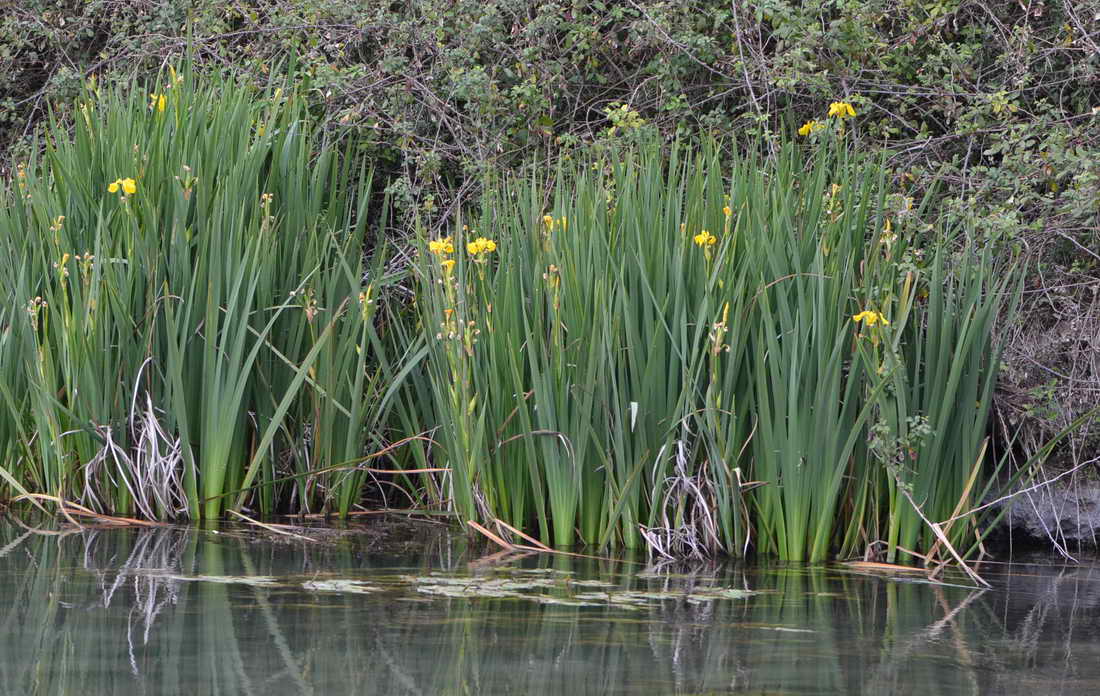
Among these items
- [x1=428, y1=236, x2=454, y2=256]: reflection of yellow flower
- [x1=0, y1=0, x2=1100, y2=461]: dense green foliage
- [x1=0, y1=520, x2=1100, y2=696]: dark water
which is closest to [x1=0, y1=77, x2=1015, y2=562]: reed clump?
[x1=428, y1=236, x2=454, y2=256]: reflection of yellow flower

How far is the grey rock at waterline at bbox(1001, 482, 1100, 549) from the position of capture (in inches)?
156

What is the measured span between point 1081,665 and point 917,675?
40 centimetres

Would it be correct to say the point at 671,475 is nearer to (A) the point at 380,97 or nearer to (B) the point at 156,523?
(B) the point at 156,523

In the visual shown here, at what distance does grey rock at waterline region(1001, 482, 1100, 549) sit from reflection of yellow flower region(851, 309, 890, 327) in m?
1.00

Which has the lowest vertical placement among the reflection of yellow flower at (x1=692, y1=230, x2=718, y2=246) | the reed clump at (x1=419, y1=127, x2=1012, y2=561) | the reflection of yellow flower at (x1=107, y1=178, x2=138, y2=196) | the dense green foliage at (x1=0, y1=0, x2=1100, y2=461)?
the reed clump at (x1=419, y1=127, x2=1012, y2=561)

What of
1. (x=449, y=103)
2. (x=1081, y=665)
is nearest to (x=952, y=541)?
(x=1081, y=665)

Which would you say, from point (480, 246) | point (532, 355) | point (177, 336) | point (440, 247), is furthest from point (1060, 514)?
point (177, 336)

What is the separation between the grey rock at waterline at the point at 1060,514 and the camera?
156 inches

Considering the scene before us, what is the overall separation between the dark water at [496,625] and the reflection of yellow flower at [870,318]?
69 cm

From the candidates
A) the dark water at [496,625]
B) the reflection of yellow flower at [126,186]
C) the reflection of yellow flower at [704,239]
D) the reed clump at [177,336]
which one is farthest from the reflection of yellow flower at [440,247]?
the reflection of yellow flower at [126,186]

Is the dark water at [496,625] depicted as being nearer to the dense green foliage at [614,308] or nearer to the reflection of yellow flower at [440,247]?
the dense green foliage at [614,308]

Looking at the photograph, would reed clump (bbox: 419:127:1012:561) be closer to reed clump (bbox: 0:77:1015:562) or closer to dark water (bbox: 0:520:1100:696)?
reed clump (bbox: 0:77:1015:562)

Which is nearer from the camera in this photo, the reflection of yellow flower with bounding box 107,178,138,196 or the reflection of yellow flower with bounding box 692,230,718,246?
the reflection of yellow flower with bounding box 692,230,718,246

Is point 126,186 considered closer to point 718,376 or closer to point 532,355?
point 532,355
